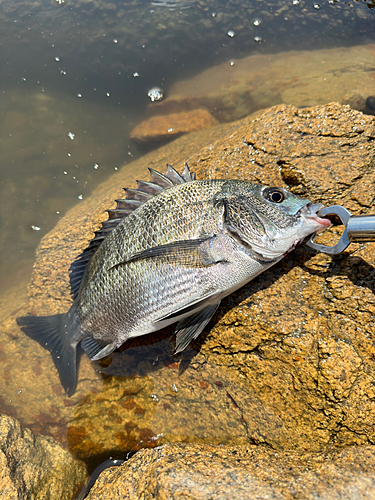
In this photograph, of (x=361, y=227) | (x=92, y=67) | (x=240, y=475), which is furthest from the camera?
(x=92, y=67)

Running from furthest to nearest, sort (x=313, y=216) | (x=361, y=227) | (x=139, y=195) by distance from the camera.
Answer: (x=139, y=195)
(x=313, y=216)
(x=361, y=227)

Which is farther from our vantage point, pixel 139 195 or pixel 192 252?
pixel 139 195

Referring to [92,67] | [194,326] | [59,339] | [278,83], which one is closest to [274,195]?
[194,326]

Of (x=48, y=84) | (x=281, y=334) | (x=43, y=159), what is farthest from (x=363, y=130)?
(x=48, y=84)

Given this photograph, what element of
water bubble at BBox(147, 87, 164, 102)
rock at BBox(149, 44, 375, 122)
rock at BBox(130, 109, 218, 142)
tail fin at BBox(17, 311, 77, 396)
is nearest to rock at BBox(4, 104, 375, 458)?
tail fin at BBox(17, 311, 77, 396)

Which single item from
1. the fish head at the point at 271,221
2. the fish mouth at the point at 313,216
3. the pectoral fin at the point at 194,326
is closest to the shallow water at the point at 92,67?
the pectoral fin at the point at 194,326

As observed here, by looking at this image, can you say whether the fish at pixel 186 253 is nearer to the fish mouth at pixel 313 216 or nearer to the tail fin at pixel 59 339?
the fish mouth at pixel 313 216

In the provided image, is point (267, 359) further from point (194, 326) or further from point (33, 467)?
point (33, 467)
